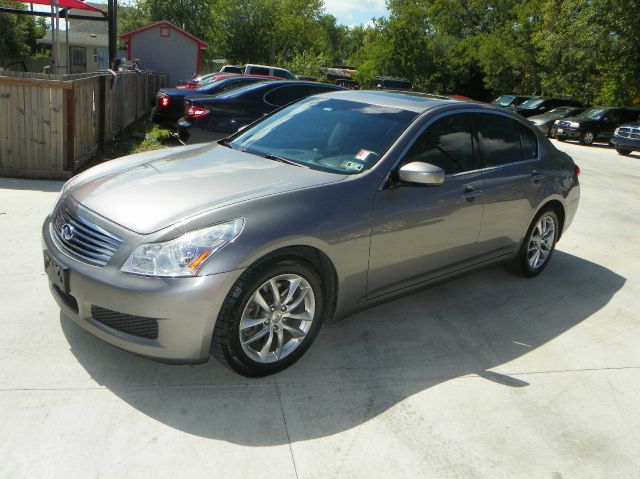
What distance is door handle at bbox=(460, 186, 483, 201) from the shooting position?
4.66 m

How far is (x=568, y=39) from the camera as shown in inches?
1200

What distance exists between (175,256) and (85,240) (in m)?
0.64

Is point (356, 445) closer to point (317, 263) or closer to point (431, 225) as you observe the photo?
point (317, 263)

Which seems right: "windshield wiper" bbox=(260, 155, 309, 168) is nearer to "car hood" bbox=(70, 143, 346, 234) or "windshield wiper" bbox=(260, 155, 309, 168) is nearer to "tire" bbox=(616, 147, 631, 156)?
"car hood" bbox=(70, 143, 346, 234)

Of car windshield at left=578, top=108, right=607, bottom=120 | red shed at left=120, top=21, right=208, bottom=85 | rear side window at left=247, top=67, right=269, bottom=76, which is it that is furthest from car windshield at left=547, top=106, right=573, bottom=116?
red shed at left=120, top=21, right=208, bottom=85

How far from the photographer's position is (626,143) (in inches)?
766

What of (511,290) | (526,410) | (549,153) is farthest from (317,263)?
(549,153)

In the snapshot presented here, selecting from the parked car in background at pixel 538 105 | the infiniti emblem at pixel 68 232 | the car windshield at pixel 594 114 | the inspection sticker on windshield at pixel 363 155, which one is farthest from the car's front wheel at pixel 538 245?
the parked car in background at pixel 538 105

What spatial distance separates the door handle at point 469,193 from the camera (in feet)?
15.3

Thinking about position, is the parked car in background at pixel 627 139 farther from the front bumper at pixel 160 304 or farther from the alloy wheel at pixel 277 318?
the front bumper at pixel 160 304

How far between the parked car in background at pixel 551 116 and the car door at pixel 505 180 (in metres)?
20.0

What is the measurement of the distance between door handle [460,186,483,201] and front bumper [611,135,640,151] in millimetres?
16886

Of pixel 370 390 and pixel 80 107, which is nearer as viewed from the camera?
pixel 370 390

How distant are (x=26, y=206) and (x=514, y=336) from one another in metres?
5.35
